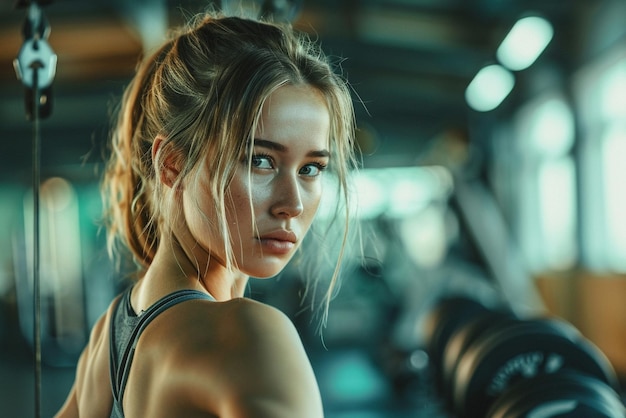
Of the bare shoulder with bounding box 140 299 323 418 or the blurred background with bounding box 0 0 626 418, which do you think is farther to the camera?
the blurred background with bounding box 0 0 626 418

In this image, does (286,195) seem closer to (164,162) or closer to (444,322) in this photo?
(164,162)

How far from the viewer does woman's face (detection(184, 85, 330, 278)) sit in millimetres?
844

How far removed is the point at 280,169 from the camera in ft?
2.84

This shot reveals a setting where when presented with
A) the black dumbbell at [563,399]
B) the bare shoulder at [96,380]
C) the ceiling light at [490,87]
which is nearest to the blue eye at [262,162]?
the bare shoulder at [96,380]

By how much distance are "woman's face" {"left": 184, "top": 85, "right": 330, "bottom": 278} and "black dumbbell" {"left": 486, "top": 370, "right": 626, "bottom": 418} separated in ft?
3.62

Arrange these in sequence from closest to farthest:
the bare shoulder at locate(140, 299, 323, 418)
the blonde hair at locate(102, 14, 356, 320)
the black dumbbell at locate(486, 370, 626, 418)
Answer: the bare shoulder at locate(140, 299, 323, 418)
the blonde hair at locate(102, 14, 356, 320)
the black dumbbell at locate(486, 370, 626, 418)

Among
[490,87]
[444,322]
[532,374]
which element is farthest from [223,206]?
[490,87]

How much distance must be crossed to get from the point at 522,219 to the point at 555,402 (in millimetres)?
7062

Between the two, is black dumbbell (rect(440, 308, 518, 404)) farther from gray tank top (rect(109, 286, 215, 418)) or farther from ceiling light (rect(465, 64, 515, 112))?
gray tank top (rect(109, 286, 215, 418))

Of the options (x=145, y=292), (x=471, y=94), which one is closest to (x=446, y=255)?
(x=471, y=94)

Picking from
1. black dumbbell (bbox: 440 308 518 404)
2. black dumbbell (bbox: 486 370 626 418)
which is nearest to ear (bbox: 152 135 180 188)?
black dumbbell (bbox: 486 370 626 418)

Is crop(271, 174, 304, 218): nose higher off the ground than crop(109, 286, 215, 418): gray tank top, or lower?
higher

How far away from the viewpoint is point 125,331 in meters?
0.93

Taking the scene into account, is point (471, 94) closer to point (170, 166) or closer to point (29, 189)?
point (170, 166)
